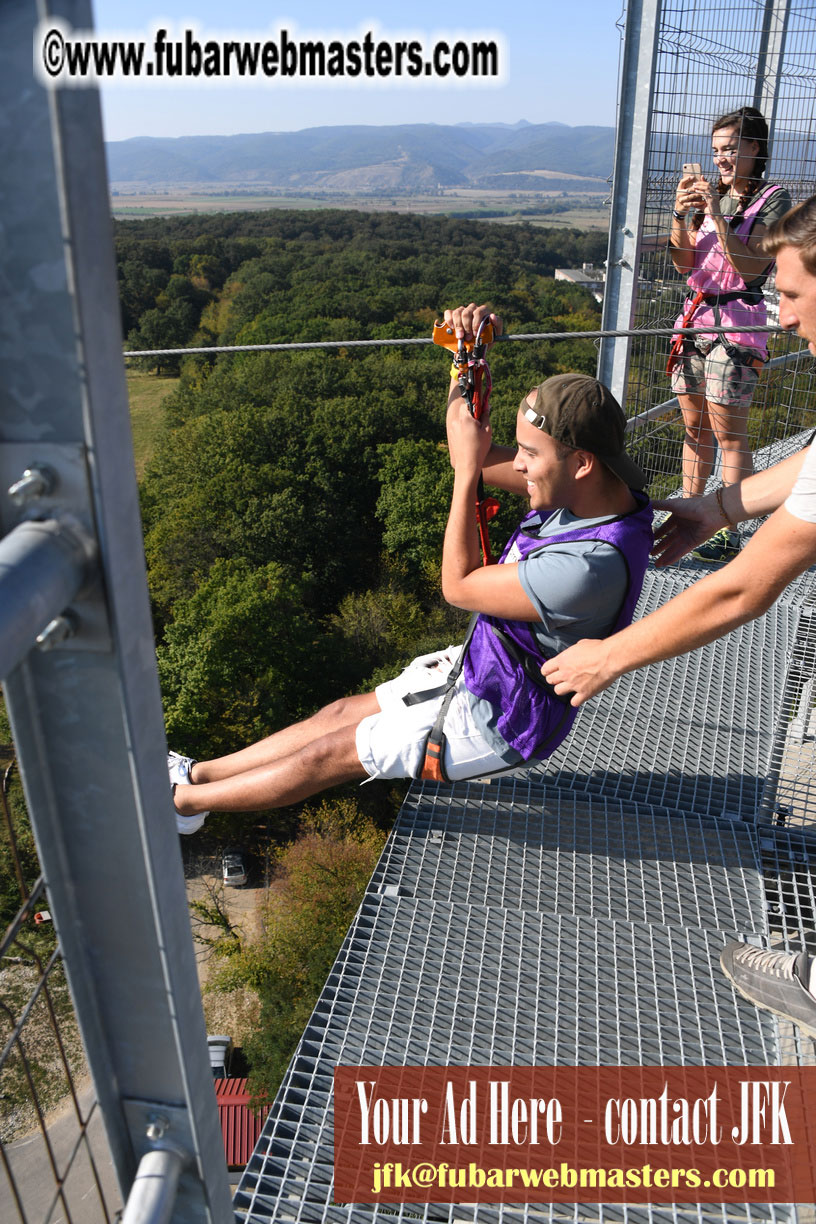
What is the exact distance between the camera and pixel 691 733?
472 centimetres

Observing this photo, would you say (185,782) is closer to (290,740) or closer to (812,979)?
(290,740)

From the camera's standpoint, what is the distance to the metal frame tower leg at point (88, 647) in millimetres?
821

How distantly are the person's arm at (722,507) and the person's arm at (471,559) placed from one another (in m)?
0.68

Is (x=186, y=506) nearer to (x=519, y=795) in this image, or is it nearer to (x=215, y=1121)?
(x=519, y=795)

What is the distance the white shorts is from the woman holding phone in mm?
2765

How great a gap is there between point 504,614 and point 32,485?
2.12 meters

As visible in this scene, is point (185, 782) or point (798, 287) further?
point (185, 782)

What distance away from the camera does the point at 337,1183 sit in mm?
2678

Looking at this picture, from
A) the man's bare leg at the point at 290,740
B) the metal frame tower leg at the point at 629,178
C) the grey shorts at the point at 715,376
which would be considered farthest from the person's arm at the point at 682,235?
the man's bare leg at the point at 290,740

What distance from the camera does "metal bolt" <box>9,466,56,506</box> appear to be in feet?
2.90

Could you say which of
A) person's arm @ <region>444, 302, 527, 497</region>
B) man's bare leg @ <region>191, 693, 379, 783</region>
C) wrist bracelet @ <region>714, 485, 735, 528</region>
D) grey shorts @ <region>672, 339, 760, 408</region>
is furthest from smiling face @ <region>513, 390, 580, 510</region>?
grey shorts @ <region>672, 339, 760, 408</region>

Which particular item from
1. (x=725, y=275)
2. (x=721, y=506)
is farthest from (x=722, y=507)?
(x=725, y=275)

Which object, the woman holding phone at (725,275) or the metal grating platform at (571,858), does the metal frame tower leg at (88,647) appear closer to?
the metal grating platform at (571,858)

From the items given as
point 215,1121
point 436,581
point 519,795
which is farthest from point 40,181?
point 436,581
